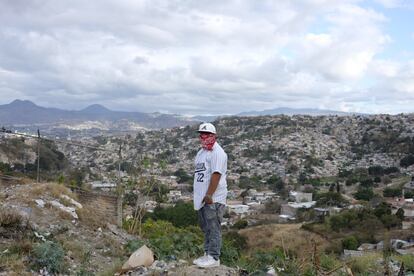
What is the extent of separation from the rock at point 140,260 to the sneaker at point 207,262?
0.78 m

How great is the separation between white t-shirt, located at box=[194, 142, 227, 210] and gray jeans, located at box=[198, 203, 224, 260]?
0.07 metres

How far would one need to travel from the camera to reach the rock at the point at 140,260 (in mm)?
5163

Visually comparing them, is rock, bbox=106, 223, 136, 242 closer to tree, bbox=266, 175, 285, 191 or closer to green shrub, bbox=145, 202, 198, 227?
green shrub, bbox=145, 202, 198, 227

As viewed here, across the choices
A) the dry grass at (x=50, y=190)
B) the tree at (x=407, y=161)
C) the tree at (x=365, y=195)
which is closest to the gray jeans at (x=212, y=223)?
the dry grass at (x=50, y=190)

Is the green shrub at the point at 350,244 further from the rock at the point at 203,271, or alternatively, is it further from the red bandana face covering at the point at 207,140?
the red bandana face covering at the point at 207,140

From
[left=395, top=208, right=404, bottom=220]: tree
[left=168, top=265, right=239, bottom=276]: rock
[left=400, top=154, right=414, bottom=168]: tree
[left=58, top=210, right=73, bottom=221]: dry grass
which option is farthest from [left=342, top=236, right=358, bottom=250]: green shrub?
[left=400, top=154, right=414, bottom=168]: tree

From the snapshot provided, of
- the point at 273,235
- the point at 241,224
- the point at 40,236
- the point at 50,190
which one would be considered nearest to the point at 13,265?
the point at 40,236

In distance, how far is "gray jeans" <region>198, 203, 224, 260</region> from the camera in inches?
185

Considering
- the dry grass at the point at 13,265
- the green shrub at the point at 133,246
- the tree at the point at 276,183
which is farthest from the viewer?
the tree at the point at 276,183

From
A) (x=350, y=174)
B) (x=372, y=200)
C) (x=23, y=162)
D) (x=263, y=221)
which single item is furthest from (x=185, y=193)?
(x=23, y=162)

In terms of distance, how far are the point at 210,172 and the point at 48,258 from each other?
2217 millimetres

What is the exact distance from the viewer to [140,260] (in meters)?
5.20

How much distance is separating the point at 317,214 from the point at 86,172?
2563 centimetres

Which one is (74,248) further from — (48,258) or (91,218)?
(91,218)
